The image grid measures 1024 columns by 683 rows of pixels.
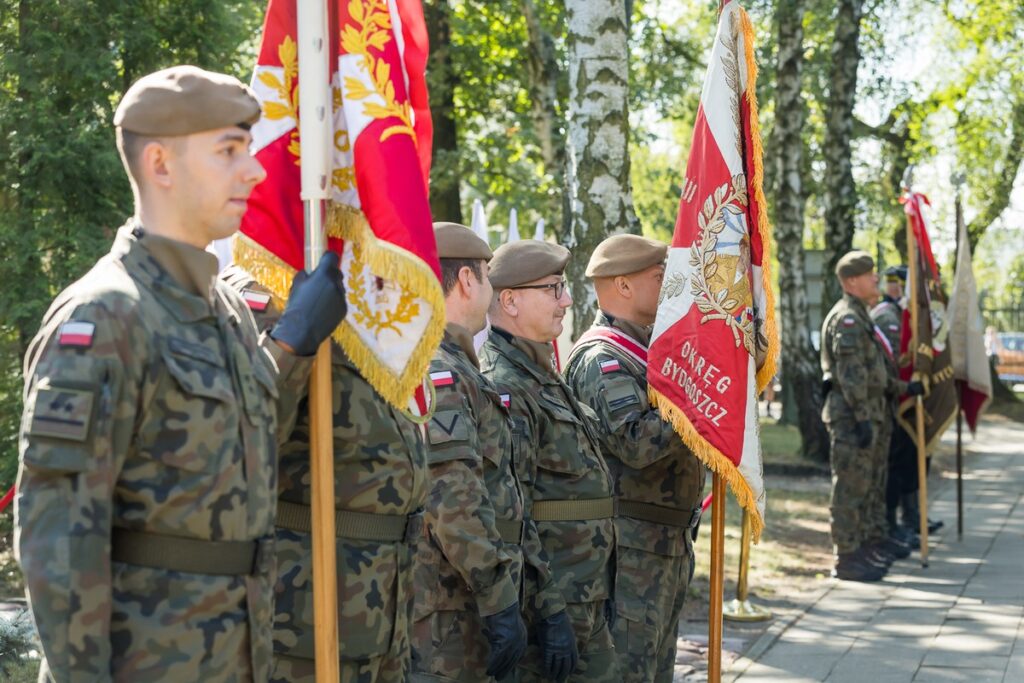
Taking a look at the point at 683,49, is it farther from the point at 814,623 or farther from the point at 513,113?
the point at 814,623

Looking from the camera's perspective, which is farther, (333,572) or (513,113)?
(513,113)

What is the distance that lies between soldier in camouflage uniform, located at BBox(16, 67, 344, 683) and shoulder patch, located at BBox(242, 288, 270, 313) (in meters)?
0.45

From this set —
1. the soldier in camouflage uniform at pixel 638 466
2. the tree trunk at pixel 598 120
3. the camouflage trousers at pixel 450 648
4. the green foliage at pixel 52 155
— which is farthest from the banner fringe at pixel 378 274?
the green foliage at pixel 52 155

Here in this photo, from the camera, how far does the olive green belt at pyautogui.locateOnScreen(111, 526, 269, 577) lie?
2.68 meters

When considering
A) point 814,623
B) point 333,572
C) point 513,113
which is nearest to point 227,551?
point 333,572

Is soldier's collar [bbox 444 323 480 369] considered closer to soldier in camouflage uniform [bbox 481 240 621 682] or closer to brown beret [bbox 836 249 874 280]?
soldier in camouflage uniform [bbox 481 240 621 682]

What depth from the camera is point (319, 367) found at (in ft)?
10.6

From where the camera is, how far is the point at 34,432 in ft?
8.34

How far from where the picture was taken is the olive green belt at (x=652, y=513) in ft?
17.7

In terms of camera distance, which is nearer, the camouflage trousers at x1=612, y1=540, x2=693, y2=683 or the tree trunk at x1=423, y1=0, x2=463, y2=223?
the camouflage trousers at x1=612, y1=540, x2=693, y2=683

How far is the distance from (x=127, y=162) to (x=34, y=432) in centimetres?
65

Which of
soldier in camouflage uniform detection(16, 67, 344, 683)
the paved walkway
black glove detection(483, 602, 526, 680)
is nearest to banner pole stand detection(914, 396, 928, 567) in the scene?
the paved walkway

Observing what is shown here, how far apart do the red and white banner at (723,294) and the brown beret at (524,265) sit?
0.80 metres

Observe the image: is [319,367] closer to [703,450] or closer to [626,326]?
[703,450]
